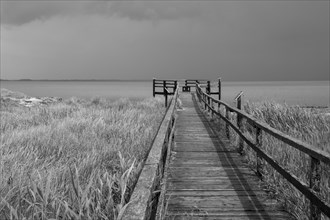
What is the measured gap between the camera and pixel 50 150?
20.9 feet

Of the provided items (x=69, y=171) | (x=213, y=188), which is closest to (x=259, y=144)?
(x=213, y=188)

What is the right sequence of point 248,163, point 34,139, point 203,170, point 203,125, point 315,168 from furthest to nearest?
point 203,125 < point 34,139 < point 248,163 < point 203,170 < point 315,168

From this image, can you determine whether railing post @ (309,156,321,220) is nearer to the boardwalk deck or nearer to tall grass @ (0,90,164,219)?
the boardwalk deck

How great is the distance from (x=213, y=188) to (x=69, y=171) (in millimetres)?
2270

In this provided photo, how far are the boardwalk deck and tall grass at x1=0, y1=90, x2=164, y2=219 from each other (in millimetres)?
713

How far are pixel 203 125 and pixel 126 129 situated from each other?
369cm

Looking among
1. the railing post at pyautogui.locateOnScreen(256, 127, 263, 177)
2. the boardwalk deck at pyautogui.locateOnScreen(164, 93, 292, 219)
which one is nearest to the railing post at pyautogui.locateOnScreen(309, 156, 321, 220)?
the boardwalk deck at pyautogui.locateOnScreen(164, 93, 292, 219)

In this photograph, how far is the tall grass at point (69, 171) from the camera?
3374 mm

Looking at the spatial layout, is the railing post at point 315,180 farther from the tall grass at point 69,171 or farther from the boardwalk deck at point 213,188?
the tall grass at point 69,171

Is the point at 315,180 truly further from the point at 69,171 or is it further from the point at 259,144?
the point at 69,171

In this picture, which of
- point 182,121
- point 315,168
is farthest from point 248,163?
point 182,121

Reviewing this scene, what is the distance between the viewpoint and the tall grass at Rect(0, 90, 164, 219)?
337 centimetres

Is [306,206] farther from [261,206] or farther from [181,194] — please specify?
[181,194]

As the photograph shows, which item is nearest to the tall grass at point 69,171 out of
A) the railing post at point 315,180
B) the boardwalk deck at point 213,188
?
the boardwalk deck at point 213,188
